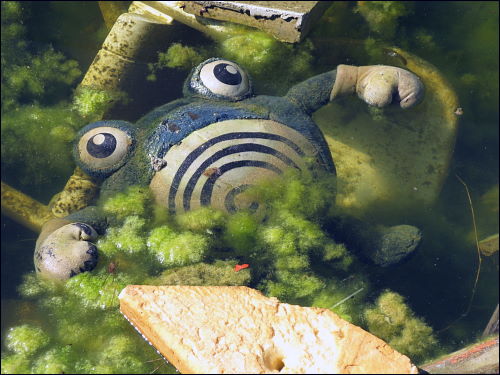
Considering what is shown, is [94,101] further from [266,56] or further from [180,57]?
[266,56]

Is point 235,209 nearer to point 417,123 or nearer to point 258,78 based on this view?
point 258,78

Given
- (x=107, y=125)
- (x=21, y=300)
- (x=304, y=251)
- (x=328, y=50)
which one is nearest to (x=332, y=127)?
(x=328, y=50)

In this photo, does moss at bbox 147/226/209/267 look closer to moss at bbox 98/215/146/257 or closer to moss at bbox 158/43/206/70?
moss at bbox 98/215/146/257

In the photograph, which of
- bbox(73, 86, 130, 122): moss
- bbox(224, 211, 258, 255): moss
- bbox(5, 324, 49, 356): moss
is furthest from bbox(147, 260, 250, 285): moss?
bbox(73, 86, 130, 122): moss

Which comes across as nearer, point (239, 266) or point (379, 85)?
point (239, 266)

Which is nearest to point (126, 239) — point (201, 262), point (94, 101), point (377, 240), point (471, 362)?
point (201, 262)

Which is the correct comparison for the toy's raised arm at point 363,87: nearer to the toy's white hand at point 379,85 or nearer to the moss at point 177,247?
the toy's white hand at point 379,85

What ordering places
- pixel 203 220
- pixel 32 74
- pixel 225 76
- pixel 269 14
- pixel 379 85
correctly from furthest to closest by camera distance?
pixel 32 74, pixel 269 14, pixel 379 85, pixel 225 76, pixel 203 220
